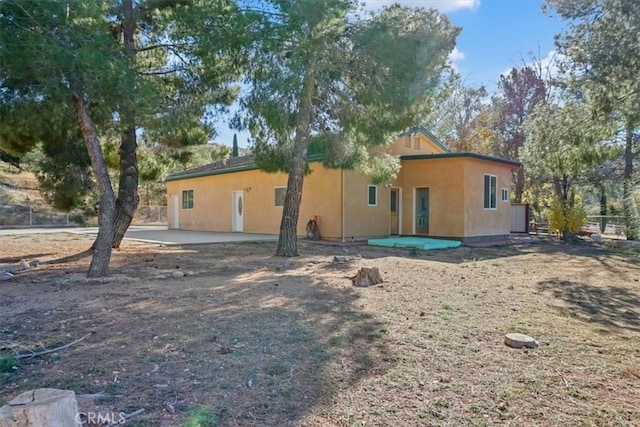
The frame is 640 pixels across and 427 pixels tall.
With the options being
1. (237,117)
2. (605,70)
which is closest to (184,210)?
(237,117)

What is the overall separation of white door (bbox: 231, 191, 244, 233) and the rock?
53.5 feet

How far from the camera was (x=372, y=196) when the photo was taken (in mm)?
16172

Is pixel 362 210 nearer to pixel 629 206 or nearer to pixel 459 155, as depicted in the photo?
pixel 459 155

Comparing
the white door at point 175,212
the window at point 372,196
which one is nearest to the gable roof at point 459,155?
the window at point 372,196

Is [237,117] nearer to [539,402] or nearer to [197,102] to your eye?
[197,102]

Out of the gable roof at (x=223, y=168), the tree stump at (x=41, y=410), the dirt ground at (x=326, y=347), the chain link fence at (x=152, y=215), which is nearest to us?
the tree stump at (x=41, y=410)

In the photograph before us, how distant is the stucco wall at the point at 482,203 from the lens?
49.8 feet

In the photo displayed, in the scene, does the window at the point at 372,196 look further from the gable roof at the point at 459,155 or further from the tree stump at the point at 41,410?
the tree stump at the point at 41,410

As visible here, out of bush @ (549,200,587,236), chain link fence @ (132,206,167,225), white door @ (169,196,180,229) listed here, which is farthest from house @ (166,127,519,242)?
chain link fence @ (132,206,167,225)

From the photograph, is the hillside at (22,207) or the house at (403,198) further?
the hillside at (22,207)

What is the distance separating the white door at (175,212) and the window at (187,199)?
612 millimetres

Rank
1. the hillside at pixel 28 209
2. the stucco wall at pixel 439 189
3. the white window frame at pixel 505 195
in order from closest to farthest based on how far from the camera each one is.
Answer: the stucco wall at pixel 439 189
the white window frame at pixel 505 195
the hillside at pixel 28 209

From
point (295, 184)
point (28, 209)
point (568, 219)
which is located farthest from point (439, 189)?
point (28, 209)

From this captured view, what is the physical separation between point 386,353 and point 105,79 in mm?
5896
